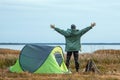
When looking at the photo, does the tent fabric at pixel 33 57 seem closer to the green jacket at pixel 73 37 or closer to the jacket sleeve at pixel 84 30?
the green jacket at pixel 73 37

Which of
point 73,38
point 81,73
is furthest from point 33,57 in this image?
point 81,73

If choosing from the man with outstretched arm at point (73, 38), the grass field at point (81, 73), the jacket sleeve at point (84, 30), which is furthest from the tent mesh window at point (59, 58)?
the jacket sleeve at point (84, 30)

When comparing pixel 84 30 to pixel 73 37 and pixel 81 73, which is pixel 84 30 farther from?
pixel 81 73

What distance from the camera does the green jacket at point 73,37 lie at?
20938 mm

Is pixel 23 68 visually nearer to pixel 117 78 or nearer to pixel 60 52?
pixel 60 52

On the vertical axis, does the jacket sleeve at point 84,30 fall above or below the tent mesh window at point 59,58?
above

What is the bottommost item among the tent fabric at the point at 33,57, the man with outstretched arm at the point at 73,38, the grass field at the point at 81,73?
the grass field at the point at 81,73

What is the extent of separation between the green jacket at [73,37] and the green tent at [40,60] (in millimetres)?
523

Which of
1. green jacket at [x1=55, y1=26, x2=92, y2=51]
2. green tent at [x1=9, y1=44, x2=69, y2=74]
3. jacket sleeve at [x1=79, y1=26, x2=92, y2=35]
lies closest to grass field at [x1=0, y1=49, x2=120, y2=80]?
green tent at [x1=9, y1=44, x2=69, y2=74]

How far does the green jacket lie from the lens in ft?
68.7

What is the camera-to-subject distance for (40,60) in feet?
67.3

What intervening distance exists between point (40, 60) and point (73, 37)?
5.91 ft

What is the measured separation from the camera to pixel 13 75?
18.5 metres

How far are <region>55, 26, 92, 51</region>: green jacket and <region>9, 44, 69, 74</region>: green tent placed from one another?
0.52m
